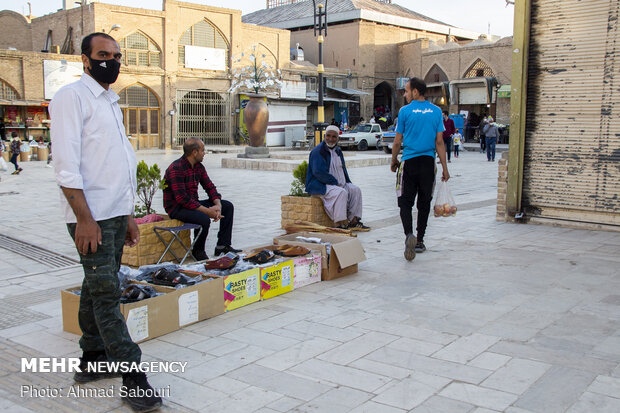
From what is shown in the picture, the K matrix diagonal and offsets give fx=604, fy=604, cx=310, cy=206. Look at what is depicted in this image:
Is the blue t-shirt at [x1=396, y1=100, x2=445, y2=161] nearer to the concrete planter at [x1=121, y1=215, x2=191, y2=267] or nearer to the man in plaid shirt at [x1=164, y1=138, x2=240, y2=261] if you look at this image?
the man in plaid shirt at [x1=164, y1=138, x2=240, y2=261]

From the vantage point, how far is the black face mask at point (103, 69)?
9.95ft

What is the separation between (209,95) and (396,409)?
110ft

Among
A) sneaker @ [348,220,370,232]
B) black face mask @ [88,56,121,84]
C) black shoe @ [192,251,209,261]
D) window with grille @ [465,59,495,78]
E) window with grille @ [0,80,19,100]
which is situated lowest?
black shoe @ [192,251,209,261]

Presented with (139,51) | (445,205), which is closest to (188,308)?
(445,205)

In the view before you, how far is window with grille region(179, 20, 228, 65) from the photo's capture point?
109ft

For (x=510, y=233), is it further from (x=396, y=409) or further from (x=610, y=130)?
(x=396, y=409)

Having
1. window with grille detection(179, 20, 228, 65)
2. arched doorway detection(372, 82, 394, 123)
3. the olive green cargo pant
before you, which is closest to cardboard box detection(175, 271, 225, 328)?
the olive green cargo pant

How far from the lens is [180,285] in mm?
4441

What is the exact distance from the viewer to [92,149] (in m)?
2.95

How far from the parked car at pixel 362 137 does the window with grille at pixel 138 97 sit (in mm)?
10435

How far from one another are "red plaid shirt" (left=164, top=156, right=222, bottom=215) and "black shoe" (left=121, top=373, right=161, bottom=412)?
126 inches

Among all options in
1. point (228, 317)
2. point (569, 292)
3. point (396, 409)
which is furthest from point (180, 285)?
point (569, 292)

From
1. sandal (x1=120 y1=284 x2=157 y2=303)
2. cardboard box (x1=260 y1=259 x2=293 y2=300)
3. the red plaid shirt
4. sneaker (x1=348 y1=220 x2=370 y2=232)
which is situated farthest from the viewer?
sneaker (x1=348 y1=220 x2=370 y2=232)

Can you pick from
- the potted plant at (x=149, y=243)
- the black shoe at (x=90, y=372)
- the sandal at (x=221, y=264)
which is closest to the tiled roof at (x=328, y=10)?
the potted plant at (x=149, y=243)
